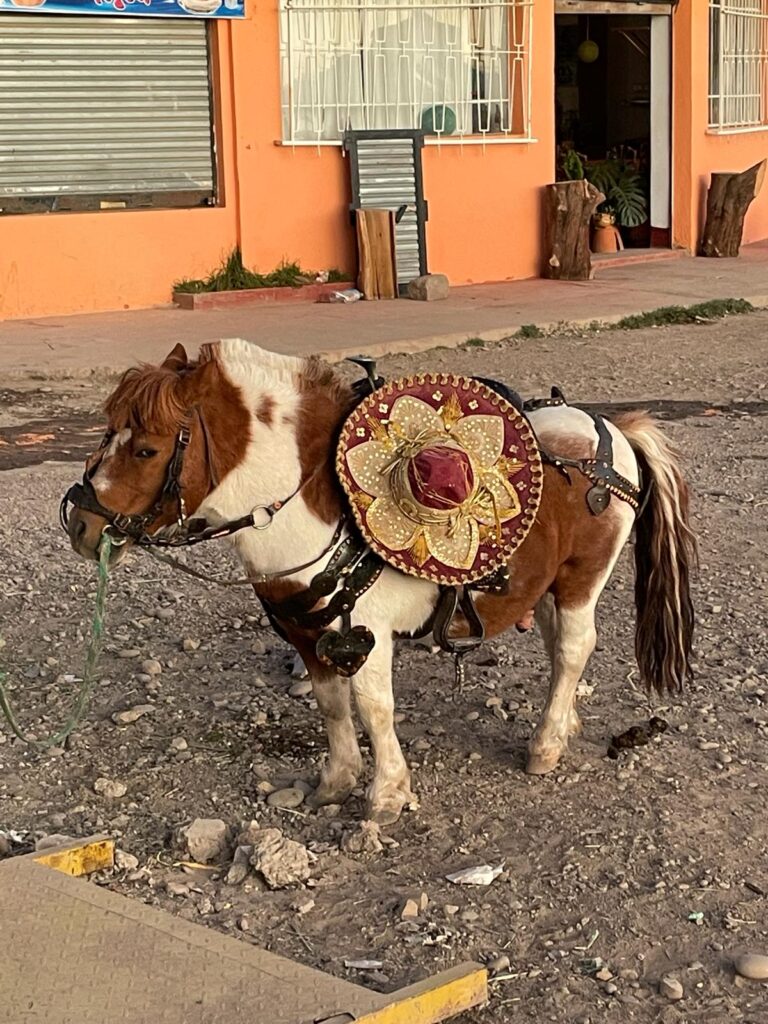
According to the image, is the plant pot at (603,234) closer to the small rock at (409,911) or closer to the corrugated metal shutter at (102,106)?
the corrugated metal shutter at (102,106)

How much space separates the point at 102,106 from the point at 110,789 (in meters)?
9.54

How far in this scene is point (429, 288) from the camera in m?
14.0

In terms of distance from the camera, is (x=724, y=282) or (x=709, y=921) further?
(x=724, y=282)

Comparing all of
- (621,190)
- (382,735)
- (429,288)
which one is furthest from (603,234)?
(382,735)

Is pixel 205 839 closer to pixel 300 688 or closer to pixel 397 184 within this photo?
pixel 300 688

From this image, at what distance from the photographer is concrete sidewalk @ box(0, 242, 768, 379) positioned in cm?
1106

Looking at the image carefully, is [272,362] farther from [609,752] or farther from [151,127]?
[151,127]

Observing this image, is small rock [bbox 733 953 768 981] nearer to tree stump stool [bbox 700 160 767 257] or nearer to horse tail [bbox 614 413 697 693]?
horse tail [bbox 614 413 697 693]

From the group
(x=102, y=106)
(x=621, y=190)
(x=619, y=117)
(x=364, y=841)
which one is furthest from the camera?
(x=619, y=117)

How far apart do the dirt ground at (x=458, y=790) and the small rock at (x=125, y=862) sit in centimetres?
3

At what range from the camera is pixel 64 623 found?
588 cm

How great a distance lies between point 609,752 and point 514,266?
450 inches

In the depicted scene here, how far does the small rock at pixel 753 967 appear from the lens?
3396mm


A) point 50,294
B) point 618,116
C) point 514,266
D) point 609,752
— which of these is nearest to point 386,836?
point 609,752
